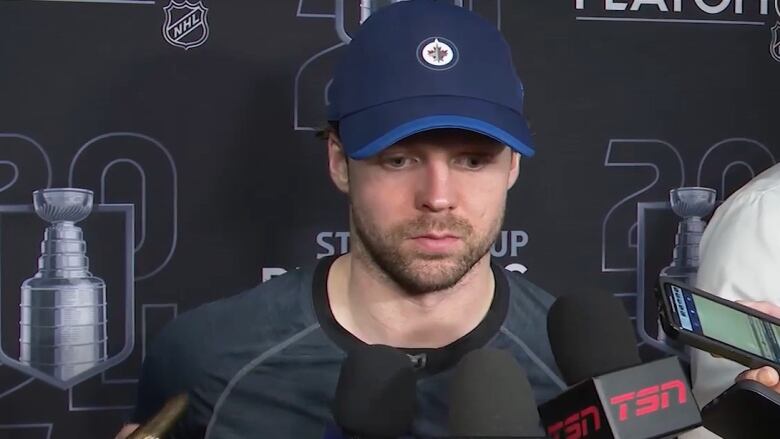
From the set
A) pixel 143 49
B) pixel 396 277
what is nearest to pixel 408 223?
pixel 396 277

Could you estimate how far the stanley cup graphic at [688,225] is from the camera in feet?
4.86

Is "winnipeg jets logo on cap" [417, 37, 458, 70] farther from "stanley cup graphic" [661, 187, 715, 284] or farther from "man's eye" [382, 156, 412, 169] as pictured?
"stanley cup graphic" [661, 187, 715, 284]

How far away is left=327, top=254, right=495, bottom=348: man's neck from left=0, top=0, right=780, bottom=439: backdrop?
0.84 feet

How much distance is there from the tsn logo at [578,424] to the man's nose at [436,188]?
44cm

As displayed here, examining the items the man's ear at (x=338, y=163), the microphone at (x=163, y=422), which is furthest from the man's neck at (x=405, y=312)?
the microphone at (x=163, y=422)

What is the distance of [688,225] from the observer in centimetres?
148

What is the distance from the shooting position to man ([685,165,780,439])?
1071 mm

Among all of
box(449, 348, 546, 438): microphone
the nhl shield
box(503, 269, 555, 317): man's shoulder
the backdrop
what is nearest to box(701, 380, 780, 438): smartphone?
box(449, 348, 546, 438): microphone

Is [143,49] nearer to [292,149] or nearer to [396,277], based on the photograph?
[292,149]

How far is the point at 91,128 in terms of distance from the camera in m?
1.32

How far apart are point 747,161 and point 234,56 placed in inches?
35.7

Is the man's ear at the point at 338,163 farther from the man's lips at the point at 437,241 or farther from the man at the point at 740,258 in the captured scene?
the man at the point at 740,258

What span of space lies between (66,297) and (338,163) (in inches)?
20.5

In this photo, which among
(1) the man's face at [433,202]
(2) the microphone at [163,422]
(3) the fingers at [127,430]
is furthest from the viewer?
(3) the fingers at [127,430]
